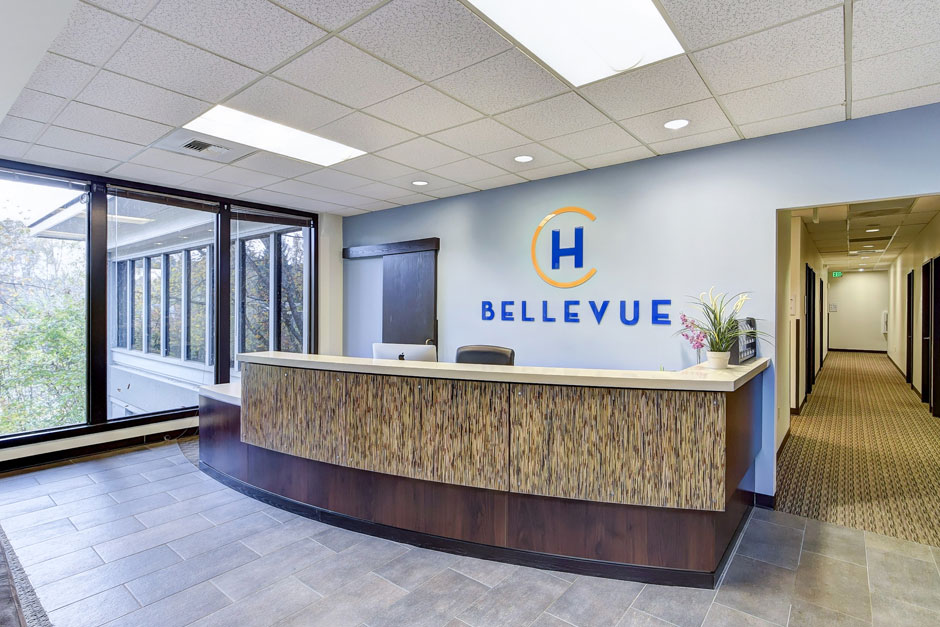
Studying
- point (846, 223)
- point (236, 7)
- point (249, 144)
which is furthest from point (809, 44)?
point (846, 223)

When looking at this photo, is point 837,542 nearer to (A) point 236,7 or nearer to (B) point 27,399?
(A) point 236,7

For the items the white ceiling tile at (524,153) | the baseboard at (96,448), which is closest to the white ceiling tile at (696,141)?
the white ceiling tile at (524,153)

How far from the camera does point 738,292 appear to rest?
3.40 m

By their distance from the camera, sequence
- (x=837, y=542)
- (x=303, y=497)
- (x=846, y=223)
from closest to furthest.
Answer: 1. (x=837, y=542)
2. (x=303, y=497)
3. (x=846, y=223)

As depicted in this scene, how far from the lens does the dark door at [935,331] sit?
18.5 ft

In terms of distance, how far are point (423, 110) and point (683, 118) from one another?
62.2 inches

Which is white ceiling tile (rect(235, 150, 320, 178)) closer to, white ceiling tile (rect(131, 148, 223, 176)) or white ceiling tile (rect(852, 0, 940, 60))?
white ceiling tile (rect(131, 148, 223, 176))

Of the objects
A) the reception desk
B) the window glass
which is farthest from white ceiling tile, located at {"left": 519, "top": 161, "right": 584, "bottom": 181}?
the window glass

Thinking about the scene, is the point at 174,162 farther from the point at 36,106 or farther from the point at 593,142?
the point at 593,142

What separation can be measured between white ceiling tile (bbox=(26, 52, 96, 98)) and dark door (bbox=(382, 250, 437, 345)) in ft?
10.6

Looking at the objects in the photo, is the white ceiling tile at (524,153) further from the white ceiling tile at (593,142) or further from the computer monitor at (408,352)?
the computer monitor at (408,352)

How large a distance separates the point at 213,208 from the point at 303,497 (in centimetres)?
351

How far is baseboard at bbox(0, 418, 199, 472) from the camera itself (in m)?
3.95

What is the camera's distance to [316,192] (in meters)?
4.95
